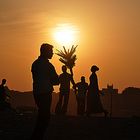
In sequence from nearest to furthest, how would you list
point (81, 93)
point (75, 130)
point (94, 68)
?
point (75, 130) → point (94, 68) → point (81, 93)

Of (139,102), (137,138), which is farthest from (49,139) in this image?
(139,102)

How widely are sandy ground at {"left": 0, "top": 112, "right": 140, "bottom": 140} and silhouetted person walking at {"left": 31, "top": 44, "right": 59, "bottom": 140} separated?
1.49 meters

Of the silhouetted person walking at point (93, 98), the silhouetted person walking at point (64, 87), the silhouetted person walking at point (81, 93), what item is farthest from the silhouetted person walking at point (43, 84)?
the silhouetted person walking at point (81, 93)

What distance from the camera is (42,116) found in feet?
36.8

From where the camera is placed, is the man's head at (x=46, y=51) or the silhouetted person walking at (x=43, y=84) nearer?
the silhouetted person walking at (x=43, y=84)

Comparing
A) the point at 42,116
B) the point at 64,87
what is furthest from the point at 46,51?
the point at 64,87

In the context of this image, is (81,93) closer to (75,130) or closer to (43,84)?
(75,130)

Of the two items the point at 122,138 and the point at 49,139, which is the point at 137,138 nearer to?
the point at 122,138

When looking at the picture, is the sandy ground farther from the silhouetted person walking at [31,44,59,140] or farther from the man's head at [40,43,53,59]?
the man's head at [40,43,53,59]

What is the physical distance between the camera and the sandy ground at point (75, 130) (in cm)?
1308

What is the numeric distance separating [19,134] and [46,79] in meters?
2.29

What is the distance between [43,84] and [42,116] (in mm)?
709

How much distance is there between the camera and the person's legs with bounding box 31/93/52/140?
11.1 metres

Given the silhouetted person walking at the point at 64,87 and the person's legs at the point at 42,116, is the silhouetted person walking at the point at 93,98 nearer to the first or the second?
the silhouetted person walking at the point at 64,87
